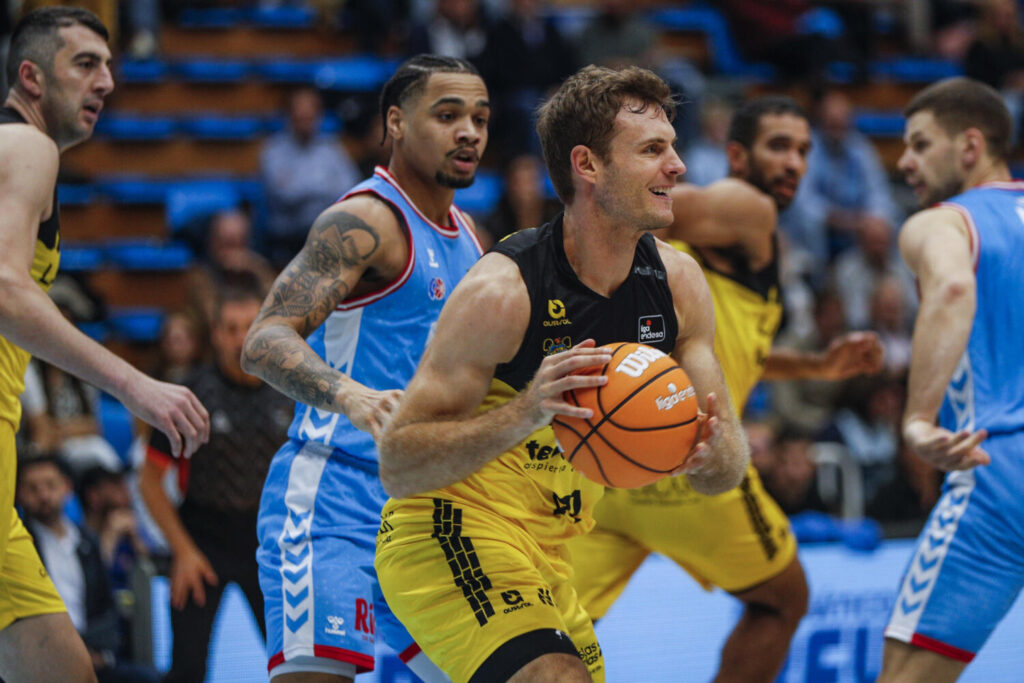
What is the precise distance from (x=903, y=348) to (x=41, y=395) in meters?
7.11

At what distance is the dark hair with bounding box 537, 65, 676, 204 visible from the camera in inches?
142

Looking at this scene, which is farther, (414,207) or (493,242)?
(493,242)

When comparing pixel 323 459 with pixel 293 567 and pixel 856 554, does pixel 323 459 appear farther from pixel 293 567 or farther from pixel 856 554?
pixel 856 554

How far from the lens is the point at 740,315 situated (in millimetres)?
5371

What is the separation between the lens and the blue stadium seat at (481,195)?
37.2ft

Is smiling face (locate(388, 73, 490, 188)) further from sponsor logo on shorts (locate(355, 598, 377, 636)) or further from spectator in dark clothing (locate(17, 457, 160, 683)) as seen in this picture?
spectator in dark clothing (locate(17, 457, 160, 683))

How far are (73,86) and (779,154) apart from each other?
3079 mm

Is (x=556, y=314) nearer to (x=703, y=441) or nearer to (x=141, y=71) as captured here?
(x=703, y=441)

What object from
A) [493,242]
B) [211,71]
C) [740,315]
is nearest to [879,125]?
[493,242]

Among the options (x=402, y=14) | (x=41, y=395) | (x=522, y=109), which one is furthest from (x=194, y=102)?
(x=41, y=395)

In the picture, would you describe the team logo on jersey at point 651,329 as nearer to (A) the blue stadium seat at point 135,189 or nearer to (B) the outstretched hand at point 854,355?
(B) the outstretched hand at point 854,355

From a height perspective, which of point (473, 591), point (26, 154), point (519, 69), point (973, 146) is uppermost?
point (519, 69)

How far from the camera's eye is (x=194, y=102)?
41.1 ft

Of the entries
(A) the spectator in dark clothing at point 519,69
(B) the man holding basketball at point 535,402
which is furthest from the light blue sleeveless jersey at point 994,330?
(A) the spectator in dark clothing at point 519,69
